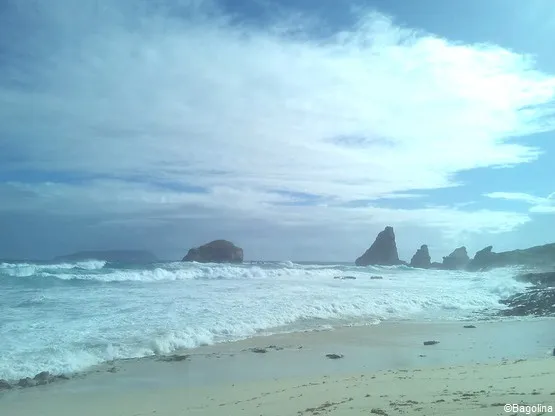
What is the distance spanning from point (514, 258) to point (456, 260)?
41.1 feet

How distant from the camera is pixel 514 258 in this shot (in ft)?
209

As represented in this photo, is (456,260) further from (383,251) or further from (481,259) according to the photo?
(383,251)

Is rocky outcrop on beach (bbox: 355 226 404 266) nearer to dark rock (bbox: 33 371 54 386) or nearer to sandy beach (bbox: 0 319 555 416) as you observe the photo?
sandy beach (bbox: 0 319 555 416)

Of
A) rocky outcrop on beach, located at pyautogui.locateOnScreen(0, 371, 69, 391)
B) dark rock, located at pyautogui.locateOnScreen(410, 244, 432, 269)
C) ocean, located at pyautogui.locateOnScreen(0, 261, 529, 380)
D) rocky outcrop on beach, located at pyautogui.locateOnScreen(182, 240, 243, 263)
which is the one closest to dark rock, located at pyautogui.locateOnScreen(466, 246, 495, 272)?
dark rock, located at pyautogui.locateOnScreen(410, 244, 432, 269)

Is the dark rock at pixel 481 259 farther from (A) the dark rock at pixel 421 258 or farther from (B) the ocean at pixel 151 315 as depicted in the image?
(B) the ocean at pixel 151 315

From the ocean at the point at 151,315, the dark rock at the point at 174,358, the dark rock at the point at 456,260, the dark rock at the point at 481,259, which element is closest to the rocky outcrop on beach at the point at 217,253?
the dark rock at the point at 456,260

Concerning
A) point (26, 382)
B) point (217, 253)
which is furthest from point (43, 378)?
point (217, 253)

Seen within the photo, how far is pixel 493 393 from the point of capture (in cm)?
699

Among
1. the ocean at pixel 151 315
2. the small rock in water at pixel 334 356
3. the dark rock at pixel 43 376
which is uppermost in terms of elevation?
the ocean at pixel 151 315

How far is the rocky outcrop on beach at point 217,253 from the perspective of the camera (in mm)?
74625

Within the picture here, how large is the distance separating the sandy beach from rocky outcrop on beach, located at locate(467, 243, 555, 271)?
51.9 meters

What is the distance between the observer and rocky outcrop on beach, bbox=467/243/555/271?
197ft

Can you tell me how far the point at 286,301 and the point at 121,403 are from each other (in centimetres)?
1290

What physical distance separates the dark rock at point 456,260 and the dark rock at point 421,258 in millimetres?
4955
